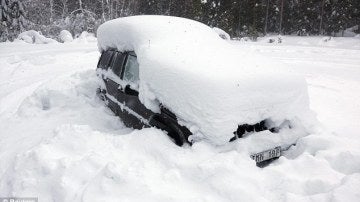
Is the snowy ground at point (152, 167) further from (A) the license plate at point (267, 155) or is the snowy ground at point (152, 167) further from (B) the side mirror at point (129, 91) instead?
(B) the side mirror at point (129, 91)

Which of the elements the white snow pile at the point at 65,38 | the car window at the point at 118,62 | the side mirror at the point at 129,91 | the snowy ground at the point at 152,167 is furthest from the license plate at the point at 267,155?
the white snow pile at the point at 65,38

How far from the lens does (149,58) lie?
4.70 m

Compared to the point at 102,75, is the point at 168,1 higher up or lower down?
higher up

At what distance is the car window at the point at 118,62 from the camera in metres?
5.59

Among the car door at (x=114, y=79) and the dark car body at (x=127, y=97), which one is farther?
the car door at (x=114, y=79)

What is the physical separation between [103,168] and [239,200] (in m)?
1.50

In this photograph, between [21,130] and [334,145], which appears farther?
[21,130]

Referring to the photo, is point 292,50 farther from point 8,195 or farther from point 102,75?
point 8,195

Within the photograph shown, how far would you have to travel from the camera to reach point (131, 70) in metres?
5.26

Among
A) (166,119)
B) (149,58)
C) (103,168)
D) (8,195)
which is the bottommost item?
(8,195)

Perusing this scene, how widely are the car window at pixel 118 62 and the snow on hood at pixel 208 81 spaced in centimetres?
23

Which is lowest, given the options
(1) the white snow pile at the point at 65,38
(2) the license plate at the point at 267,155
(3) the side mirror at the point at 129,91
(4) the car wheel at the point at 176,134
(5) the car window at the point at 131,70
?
(2) the license plate at the point at 267,155

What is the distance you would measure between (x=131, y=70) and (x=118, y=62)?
0.56m

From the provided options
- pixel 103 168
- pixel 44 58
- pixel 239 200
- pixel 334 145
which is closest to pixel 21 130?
pixel 103 168
